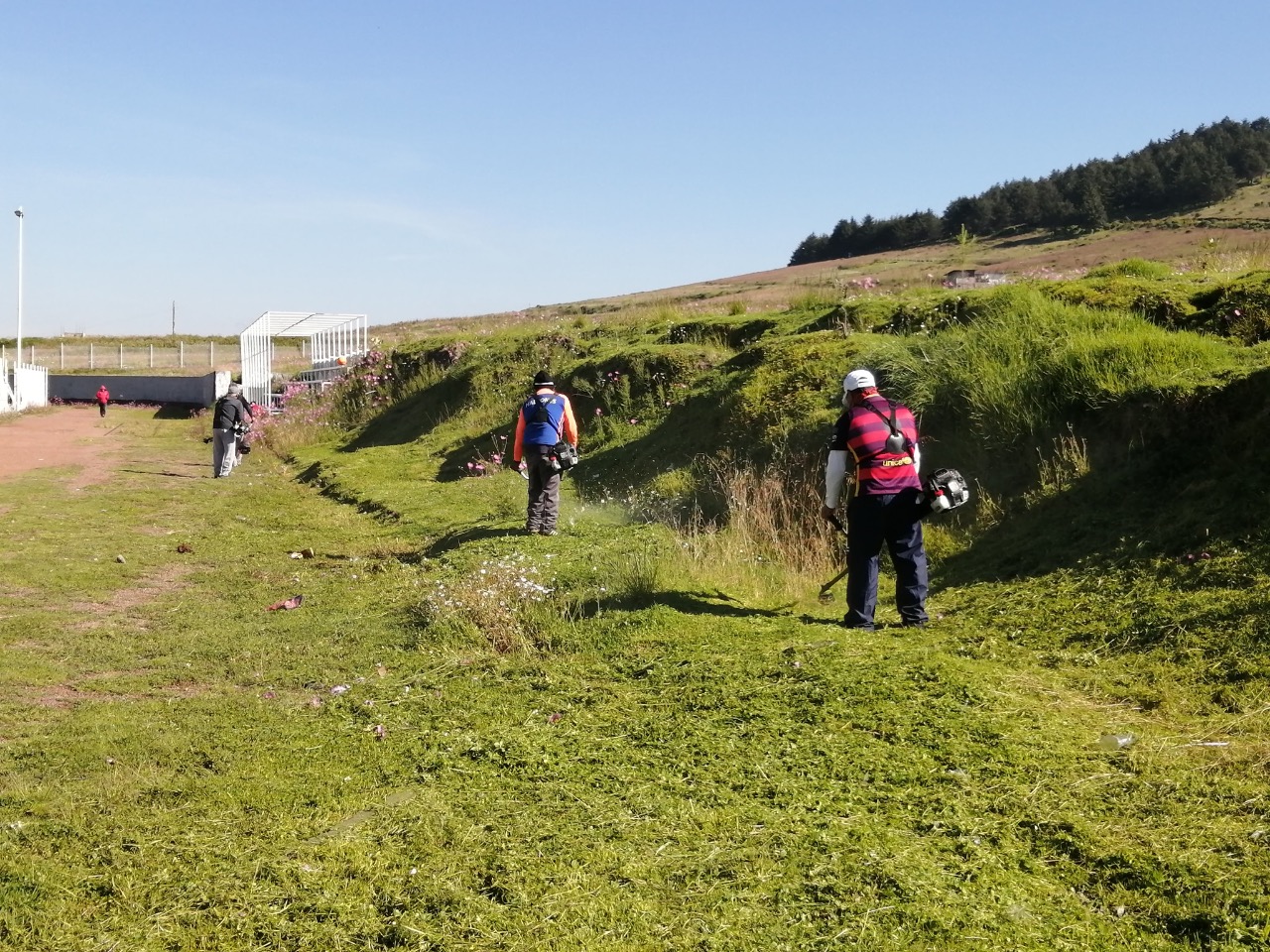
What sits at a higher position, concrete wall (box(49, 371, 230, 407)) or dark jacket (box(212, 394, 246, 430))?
concrete wall (box(49, 371, 230, 407))

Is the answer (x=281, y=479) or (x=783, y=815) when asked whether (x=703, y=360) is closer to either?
(x=281, y=479)

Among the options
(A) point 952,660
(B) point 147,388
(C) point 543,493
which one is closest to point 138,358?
(B) point 147,388

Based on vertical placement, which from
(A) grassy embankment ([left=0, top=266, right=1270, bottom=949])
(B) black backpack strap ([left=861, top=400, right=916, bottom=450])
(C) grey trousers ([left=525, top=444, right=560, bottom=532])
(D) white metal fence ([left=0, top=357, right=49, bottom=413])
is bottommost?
(A) grassy embankment ([left=0, top=266, right=1270, bottom=949])

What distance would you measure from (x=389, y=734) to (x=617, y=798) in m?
1.56

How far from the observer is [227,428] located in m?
19.5

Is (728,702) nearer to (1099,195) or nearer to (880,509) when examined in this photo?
(880,509)

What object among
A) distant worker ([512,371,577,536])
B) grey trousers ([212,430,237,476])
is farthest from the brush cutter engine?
grey trousers ([212,430,237,476])

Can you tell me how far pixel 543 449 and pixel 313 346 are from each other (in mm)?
24476

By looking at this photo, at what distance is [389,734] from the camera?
6.00 m

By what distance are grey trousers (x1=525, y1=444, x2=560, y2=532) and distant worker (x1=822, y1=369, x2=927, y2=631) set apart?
166 inches

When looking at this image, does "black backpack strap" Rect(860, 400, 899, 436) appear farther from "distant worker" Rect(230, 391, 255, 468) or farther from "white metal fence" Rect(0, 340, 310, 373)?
"white metal fence" Rect(0, 340, 310, 373)

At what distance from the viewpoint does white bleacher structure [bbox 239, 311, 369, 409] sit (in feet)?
110

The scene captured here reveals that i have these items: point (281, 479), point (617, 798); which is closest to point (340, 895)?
point (617, 798)

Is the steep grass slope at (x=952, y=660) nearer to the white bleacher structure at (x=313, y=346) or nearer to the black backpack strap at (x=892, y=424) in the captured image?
the black backpack strap at (x=892, y=424)
